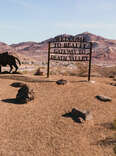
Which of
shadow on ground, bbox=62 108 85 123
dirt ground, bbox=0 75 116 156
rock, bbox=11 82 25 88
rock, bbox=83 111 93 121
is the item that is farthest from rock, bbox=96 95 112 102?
rock, bbox=11 82 25 88

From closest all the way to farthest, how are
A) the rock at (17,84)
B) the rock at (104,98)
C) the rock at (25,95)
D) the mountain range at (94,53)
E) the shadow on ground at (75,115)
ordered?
the shadow on ground at (75,115), the rock at (25,95), the rock at (104,98), the rock at (17,84), the mountain range at (94,53)

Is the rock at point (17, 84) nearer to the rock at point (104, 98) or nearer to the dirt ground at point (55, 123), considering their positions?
the dirt ground at point (55, 123)

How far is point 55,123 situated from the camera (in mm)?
10547

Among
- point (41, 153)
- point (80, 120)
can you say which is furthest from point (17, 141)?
point (80, 120)

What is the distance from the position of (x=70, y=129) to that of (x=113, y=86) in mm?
7283

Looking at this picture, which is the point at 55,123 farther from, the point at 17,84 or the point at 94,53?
the point at 94,53

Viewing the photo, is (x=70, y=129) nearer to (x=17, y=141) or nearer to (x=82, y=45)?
(x=17, y=141)

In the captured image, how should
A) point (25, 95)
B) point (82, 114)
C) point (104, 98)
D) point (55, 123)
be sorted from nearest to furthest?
1. point (55, 123)
2. point (82, 114)
3. point (25, 95)
4. point (104, 98)

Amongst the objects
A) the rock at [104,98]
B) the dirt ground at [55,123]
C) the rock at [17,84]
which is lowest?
A: the dirt ground at [55,123]

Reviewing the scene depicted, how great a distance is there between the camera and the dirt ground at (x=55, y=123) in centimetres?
880

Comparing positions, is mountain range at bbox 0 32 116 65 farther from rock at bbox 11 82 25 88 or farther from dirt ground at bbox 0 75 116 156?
dirt ground at bbox 0 75 116 156

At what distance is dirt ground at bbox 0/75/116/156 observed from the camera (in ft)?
28.9

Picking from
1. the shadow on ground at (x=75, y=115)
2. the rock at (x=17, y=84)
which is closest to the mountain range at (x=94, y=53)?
the rock at (x=17, y=84)

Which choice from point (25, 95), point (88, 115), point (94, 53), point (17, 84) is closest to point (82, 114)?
point (88, 115)
